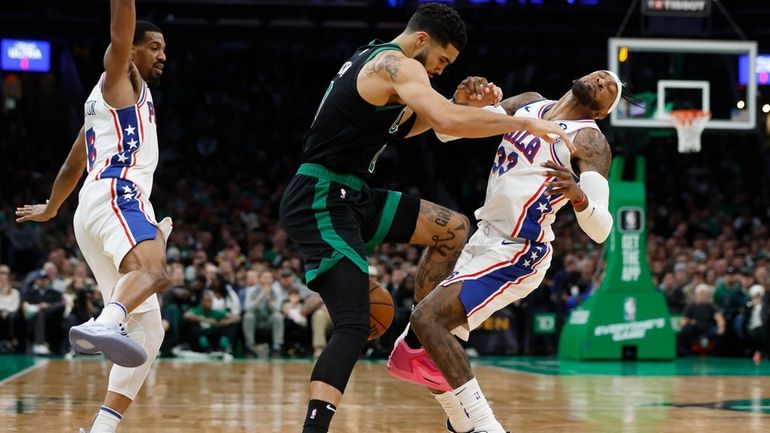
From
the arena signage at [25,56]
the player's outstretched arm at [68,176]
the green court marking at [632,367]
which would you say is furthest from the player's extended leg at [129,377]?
the arena signage at [25,56]

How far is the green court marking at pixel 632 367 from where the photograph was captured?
14242 mm

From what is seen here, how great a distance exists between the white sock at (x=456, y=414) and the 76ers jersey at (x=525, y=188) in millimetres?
1015

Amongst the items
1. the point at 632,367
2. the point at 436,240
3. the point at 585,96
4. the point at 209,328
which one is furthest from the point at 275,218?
the point at 436,240

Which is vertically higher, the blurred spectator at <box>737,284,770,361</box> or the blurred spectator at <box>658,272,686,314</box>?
the blurred spectator at <box>658,272,686,314</box>

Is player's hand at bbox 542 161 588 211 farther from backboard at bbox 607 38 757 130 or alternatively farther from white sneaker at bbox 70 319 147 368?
backboard at bbox 607 38 757 130

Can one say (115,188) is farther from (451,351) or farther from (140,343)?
(451,351)

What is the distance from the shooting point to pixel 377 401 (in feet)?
31.9

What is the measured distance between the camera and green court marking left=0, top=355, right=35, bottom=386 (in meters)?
12.4

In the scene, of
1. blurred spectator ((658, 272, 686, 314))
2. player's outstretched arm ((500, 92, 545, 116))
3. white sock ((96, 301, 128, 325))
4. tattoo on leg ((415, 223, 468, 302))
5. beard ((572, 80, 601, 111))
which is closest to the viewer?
white sock ((96, 301, 128, 325))

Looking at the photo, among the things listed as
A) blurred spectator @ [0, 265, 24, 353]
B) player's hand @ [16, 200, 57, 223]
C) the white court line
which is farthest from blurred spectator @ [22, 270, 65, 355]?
player's hand @ [16, 200, 57, 223]

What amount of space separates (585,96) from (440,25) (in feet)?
4.64

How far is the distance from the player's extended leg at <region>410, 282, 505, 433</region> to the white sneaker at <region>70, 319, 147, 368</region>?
1.57m

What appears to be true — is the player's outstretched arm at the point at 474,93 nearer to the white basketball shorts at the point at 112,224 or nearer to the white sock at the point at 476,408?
the white sock at the point at 476,408

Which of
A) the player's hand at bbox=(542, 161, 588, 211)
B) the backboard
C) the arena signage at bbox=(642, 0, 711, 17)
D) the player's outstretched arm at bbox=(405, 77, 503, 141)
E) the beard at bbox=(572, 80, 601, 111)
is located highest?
the arena signage at bbox=(642, 0, 711, 17)
